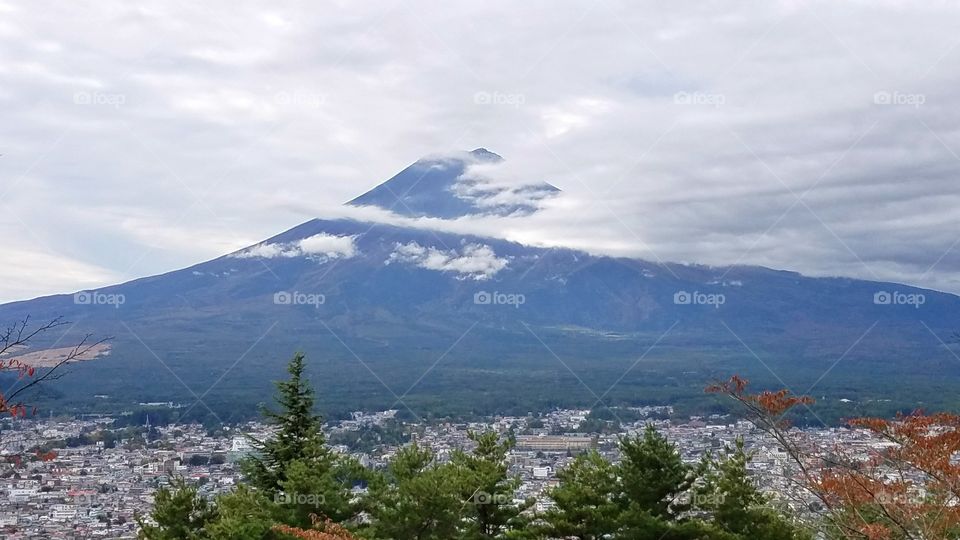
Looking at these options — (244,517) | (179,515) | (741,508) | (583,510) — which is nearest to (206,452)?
(179,515)

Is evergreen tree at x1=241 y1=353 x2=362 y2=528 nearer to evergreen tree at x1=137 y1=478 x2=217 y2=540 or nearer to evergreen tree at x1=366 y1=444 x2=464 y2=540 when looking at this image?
evergreen tree at x1=366 y1=444 x2=464 y2=540

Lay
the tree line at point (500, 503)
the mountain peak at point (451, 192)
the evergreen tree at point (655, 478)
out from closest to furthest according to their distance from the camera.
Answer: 1. the tree line at point (500, 503)
2. the evergreen tree at point (655, 478)
3. the mountain peak at point (451, 192)

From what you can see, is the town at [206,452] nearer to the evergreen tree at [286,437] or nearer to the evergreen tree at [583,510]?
the evergreen tree at [583,510]

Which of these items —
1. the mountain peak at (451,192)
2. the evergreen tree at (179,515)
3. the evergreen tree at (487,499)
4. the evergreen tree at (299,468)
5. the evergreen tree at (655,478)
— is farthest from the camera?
the mountain peak at (451,192)

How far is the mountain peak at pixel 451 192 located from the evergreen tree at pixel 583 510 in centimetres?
12955

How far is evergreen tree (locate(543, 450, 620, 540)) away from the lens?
12211mm

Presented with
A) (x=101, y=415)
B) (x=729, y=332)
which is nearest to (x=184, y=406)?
(x=101, y=415)

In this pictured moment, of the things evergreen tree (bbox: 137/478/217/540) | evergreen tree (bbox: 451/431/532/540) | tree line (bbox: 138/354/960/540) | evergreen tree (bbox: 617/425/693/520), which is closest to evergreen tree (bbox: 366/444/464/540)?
tree line (bbox: 138/354/960/540)

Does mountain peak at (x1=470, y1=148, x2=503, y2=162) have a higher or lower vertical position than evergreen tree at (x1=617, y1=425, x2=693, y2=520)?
higher

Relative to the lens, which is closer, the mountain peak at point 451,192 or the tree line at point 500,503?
the tree line at point 500,503

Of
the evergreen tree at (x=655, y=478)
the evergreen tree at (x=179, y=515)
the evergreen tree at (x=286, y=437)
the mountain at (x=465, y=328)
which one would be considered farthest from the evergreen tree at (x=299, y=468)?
the mountain at (x=465, y=328)

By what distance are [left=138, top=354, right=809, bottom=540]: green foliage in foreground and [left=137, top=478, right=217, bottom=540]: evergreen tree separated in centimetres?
2

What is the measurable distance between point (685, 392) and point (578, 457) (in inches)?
1898

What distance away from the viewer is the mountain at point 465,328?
58.4m
